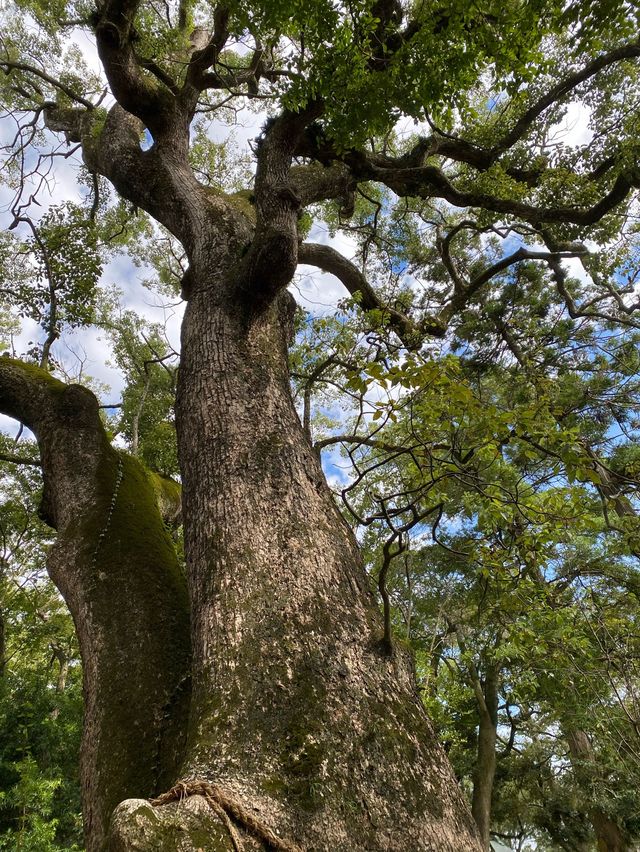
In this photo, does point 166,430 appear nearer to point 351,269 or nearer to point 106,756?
point 351,269

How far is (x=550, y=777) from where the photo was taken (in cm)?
991

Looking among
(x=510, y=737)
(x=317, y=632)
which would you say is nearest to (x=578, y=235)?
(x=317, y=632)

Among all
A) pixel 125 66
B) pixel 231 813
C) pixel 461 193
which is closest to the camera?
pixel 231 813

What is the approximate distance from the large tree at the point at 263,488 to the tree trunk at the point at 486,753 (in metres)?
7.88

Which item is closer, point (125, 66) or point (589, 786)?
point (125, 66)

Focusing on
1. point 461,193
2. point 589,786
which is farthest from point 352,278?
point 589,786

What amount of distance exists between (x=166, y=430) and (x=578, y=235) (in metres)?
6.90

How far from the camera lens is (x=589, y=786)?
7.99m

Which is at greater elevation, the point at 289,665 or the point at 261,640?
the point at 261,640

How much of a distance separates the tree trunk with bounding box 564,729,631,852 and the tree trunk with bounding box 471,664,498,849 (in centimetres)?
136

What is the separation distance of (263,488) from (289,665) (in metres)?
0.81

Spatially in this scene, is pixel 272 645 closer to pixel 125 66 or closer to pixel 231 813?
pixel 231 813

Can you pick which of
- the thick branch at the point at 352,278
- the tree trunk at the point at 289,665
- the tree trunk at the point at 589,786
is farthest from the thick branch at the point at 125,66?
the tree trunk at the point at 589,786

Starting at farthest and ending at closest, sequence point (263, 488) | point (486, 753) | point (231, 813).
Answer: point (486, 753), point (263, 488), point (231, 813)
